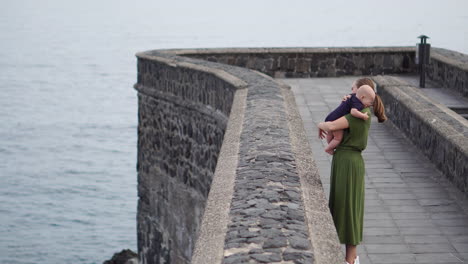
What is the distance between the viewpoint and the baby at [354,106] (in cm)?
748

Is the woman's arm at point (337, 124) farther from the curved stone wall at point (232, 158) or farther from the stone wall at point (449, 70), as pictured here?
the stone wall at point (449, 70)

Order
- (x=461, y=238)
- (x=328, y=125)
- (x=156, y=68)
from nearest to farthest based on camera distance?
1. (x=328, y=125)
2. (x=461, y=238)
3. (x=156, y=68)

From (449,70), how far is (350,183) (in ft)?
37.5

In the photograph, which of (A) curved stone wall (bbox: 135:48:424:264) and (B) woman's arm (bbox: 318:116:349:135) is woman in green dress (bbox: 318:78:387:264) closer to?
(B) woman's arm (bbox: 318:116:349:135)

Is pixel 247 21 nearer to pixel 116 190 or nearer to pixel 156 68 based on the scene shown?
pixel 116 190

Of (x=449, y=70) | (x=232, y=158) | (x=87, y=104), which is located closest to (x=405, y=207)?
(x=232, y=158)

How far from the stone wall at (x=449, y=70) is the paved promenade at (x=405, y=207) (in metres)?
3.64

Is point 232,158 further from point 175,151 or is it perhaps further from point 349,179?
point 175,151

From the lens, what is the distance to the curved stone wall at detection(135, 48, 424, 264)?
6.01m

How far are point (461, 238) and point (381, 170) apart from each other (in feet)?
9.08

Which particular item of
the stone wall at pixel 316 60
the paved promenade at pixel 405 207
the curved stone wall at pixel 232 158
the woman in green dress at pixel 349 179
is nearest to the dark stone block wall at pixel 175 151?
the curved stone wall at pixel 232 158

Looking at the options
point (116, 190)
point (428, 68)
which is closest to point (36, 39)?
point (116, 190)

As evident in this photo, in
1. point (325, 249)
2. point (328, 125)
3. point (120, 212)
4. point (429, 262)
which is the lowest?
point (120, 212)

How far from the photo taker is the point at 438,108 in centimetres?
1269
